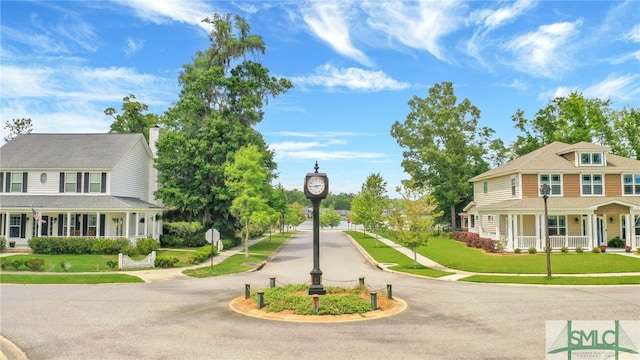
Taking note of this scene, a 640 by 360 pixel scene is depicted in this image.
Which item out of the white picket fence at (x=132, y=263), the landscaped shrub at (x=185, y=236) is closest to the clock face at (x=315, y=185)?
the white picket fence at (x=132, y=263)

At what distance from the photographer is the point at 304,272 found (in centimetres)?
2495

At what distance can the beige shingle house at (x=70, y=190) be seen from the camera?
34469 millimetres

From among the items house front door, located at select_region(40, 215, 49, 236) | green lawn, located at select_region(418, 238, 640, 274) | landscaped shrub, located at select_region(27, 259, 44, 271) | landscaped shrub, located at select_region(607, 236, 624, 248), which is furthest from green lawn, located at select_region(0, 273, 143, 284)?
landscaped shrub, located at select_region(607, 236, 624, 248)

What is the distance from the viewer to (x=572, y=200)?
35312mm

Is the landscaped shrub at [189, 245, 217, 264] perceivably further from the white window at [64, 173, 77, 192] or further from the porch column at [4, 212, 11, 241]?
the porch column at [4, 212, 11, 241]

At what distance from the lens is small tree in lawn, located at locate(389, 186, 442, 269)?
26078 millimetres

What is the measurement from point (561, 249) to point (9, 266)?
35774 mm

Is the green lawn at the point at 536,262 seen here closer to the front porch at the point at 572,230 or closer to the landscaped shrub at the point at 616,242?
the front porch at the point at 572,230

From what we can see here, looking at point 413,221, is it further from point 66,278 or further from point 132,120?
point 132,120

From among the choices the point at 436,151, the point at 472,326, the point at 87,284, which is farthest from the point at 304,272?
the point at 436,151

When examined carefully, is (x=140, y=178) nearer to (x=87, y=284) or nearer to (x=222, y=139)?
(x=222, y=139)

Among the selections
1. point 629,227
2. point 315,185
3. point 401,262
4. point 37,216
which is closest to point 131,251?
point 37,216

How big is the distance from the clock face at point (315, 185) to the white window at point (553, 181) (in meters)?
27.5

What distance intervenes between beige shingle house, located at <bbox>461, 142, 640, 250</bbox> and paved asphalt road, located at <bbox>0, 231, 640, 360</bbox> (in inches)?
634
